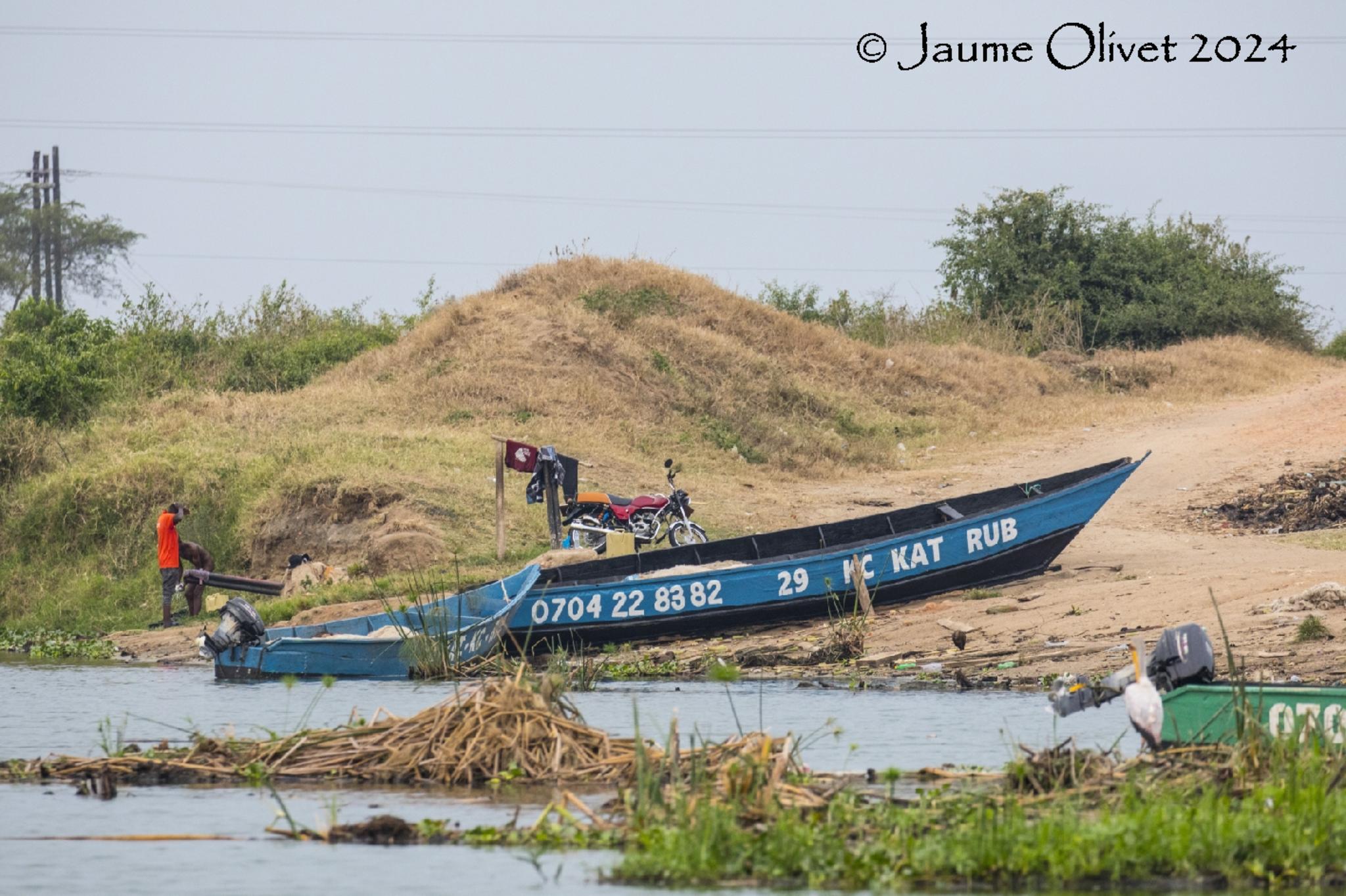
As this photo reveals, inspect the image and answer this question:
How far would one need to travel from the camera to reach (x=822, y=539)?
19.8 m

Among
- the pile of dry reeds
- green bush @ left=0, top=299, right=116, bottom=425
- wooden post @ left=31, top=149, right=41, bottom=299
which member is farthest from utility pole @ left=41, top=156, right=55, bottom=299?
the pile of dry reeds

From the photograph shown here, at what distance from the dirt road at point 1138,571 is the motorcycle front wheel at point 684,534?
3.82 meters

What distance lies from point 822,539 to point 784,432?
12627 mm

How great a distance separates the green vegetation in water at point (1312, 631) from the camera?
13539 millimetres

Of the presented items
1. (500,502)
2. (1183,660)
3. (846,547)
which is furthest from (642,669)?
(1183,660)

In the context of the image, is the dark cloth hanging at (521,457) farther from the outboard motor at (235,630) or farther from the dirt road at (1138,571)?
the outboard motor at (235,630)

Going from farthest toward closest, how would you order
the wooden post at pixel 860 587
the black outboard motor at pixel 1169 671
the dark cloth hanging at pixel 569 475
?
the dark cloth hanging at pixel 569 475 → the wooden post at pixel 860 587 → the black outboard motor at pixel 1169 671

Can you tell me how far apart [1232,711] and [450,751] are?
4299 millimetres

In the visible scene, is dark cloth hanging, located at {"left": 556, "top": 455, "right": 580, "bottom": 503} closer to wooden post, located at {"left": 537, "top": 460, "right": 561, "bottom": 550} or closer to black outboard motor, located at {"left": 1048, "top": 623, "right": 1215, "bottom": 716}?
wooden post, located at {"left": 537, "top": 460, "right": 561, "bottom": 550}

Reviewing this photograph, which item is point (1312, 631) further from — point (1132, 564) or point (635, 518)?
point (635, 518)

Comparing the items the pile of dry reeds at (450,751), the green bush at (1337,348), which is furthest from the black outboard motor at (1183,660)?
the green bush at (1337,348)

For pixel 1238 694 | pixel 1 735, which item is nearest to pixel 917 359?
pixel 1 735

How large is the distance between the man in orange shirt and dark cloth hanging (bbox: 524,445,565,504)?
467cm

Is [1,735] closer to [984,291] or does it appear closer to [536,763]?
[536,763]
